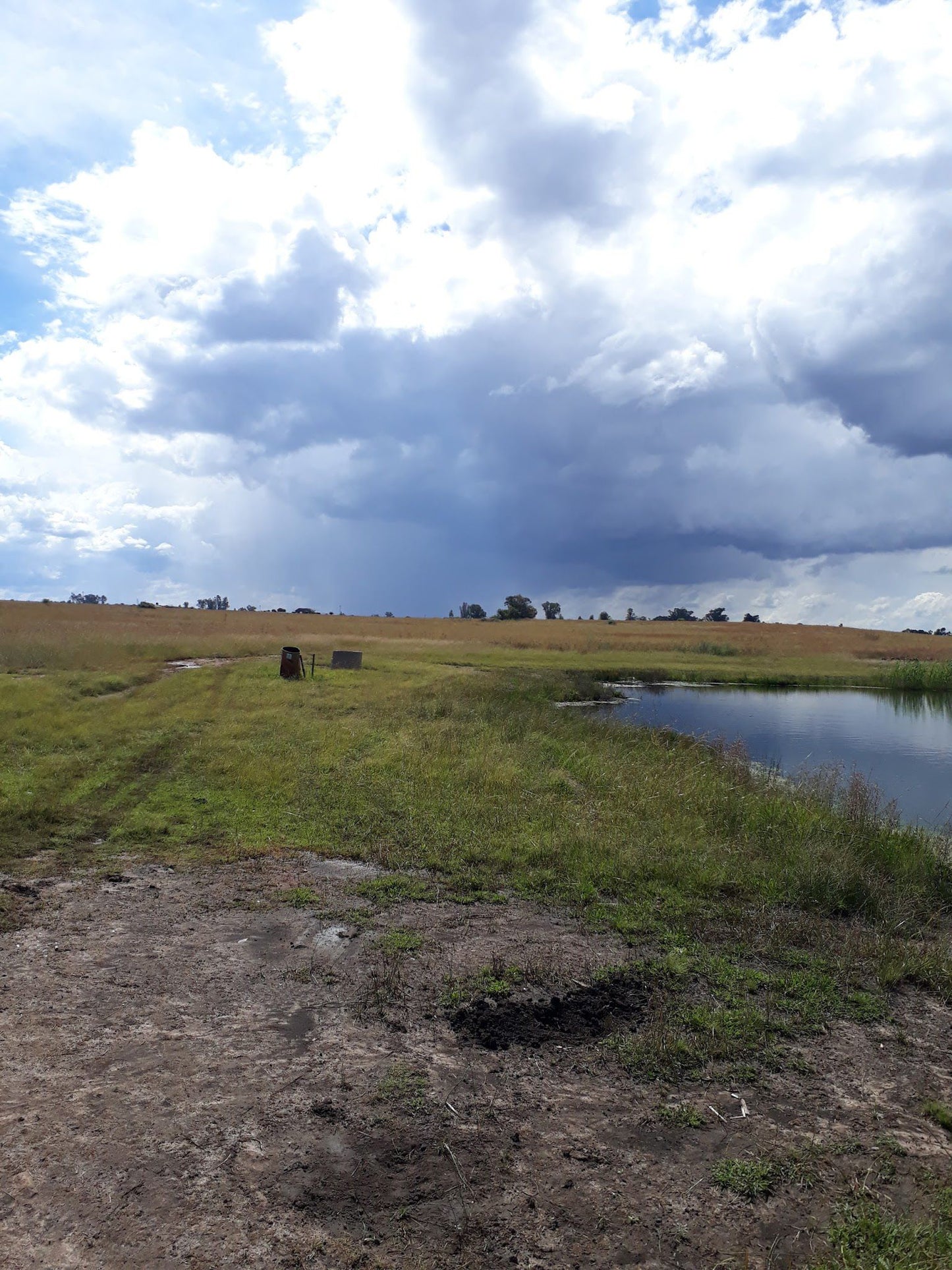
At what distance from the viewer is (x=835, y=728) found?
2975cm

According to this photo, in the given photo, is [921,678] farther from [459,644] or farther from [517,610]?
[517,610]

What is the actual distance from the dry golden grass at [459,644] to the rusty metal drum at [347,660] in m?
8.33

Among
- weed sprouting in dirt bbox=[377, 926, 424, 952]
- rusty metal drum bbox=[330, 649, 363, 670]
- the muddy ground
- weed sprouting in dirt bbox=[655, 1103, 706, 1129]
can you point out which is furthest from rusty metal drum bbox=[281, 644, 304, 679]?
weed sprouting in dirt bbox=[655, 1103, 706, 1129]

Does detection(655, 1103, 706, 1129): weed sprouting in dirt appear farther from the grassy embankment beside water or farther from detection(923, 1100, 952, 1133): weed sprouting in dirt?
detection(923, 1100, 952, 1133): weed sprouting in dirt

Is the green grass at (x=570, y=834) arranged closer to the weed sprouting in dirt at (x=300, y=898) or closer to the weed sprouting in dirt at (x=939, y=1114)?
the weed sprouting in dirt at (x=300, y=898)

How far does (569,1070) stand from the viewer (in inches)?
220

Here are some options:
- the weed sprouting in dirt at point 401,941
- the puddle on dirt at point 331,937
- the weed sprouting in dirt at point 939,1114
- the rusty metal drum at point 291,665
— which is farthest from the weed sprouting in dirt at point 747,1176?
the rusty metal drum at point 291,665

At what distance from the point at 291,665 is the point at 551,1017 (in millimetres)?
22992

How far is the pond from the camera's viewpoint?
1995 cm

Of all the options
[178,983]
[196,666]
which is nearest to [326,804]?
[178,983]

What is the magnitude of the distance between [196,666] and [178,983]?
93.9 ft

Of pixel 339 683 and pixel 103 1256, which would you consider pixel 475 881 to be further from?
pixel 339 683

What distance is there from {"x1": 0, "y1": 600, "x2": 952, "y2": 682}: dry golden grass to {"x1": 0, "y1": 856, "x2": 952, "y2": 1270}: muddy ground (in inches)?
1099

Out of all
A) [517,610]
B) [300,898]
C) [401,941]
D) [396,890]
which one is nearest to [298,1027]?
[401,941]
